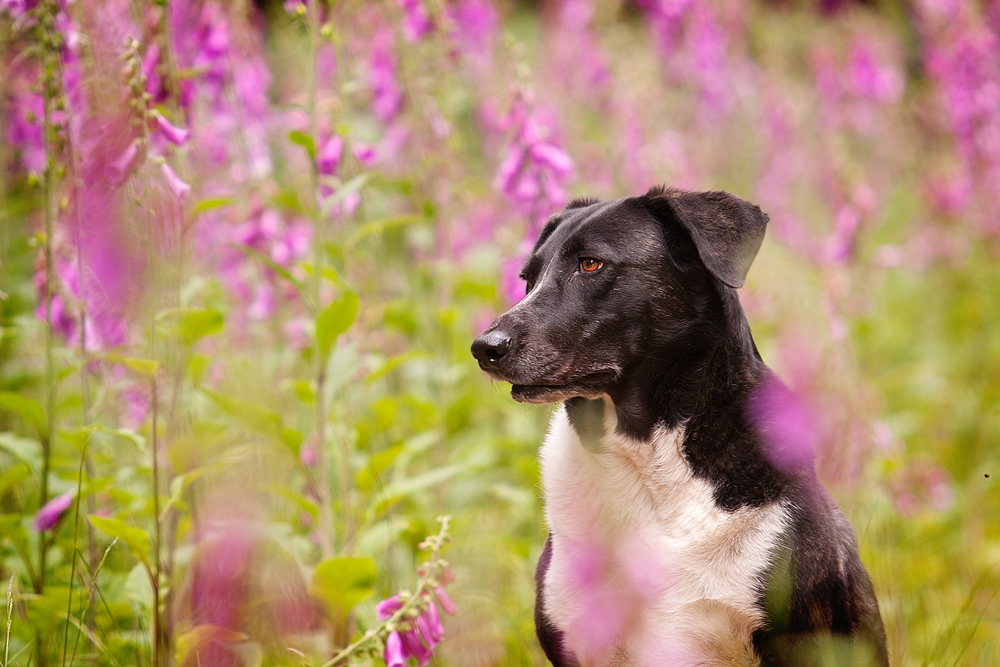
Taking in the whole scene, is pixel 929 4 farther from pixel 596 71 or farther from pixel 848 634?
pixel 848 634

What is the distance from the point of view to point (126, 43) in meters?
2.01

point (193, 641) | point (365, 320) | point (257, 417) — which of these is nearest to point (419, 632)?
point (193, 641)

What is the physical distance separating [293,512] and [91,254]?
6.39 ft

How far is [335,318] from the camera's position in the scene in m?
2.46

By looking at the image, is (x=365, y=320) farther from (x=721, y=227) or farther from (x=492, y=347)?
(x=721, y=227)

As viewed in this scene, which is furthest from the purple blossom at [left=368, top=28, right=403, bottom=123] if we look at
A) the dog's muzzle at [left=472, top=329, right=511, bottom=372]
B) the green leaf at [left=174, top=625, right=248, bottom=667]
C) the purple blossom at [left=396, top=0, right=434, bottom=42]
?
the green leaf at [left=174, top=625, right=248, bottom=667]

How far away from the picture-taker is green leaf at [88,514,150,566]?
6.45 ft

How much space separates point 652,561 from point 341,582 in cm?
102

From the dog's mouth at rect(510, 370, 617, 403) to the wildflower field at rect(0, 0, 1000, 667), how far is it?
1.48 feet

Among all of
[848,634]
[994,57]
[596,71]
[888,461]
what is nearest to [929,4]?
[994,57]

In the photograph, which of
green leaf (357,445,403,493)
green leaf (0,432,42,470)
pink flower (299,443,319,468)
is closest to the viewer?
green leaf (0,432,42,470)

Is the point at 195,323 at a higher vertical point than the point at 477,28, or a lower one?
lower

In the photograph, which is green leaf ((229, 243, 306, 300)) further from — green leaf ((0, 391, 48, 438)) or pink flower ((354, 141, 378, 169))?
pink flower ((354, 141, 378, 169))

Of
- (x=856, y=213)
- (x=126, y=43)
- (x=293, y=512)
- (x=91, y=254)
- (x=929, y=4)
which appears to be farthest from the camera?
(x=929, y=4)
